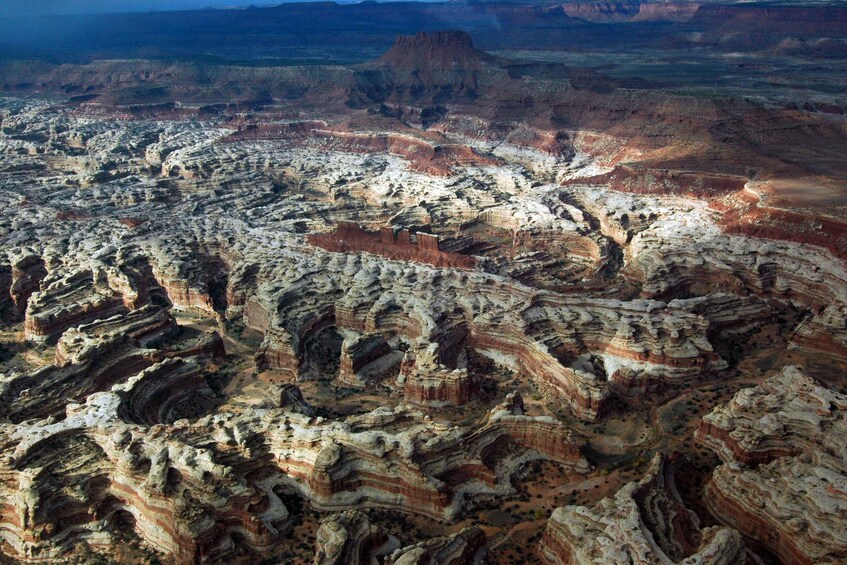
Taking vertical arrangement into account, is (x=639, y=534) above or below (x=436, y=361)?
above

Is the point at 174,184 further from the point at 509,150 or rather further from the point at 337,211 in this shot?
the point at 509,150

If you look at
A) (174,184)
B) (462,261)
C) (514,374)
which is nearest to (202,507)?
(514,374)

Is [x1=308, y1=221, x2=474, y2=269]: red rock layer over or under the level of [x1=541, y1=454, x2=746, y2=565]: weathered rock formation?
under

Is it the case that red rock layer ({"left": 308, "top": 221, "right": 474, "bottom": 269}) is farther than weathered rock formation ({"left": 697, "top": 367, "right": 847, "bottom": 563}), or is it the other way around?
red rock layer ({"left": 308, "top": 221, "right": 474, "bottom": 269})

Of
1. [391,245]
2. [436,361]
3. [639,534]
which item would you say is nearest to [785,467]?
[639,534]

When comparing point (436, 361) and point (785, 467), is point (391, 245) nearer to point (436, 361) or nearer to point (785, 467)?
point (436, 361)

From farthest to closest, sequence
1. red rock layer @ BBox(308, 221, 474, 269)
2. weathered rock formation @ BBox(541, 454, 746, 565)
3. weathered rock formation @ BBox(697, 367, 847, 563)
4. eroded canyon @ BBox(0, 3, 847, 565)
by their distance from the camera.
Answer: red rock layer @ BBox(308, 221, 474, 269) → eroded canyon @ BBox(0, 3, 847, 565) → weathered rock formation @ BBox(697, 367, 847, 563) → weathered rock formation @ BBox(541, 454, 746, 565)

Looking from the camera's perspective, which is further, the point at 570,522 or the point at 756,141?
the point at 756,141

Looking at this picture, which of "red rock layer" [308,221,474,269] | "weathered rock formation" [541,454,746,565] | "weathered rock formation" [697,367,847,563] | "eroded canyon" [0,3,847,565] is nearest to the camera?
"weathered rock formation" [541,454,746,565]

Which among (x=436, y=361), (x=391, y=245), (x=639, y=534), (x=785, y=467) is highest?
(x=639, y=534)

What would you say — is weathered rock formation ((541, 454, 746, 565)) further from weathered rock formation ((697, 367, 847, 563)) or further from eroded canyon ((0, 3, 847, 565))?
weathered rock formation ((697, 367, 847, 563))

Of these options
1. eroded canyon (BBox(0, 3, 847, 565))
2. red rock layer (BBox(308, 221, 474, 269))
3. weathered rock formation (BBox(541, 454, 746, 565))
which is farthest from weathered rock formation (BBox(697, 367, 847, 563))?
red rock layer (BBox(308, 221, 474, 269))
